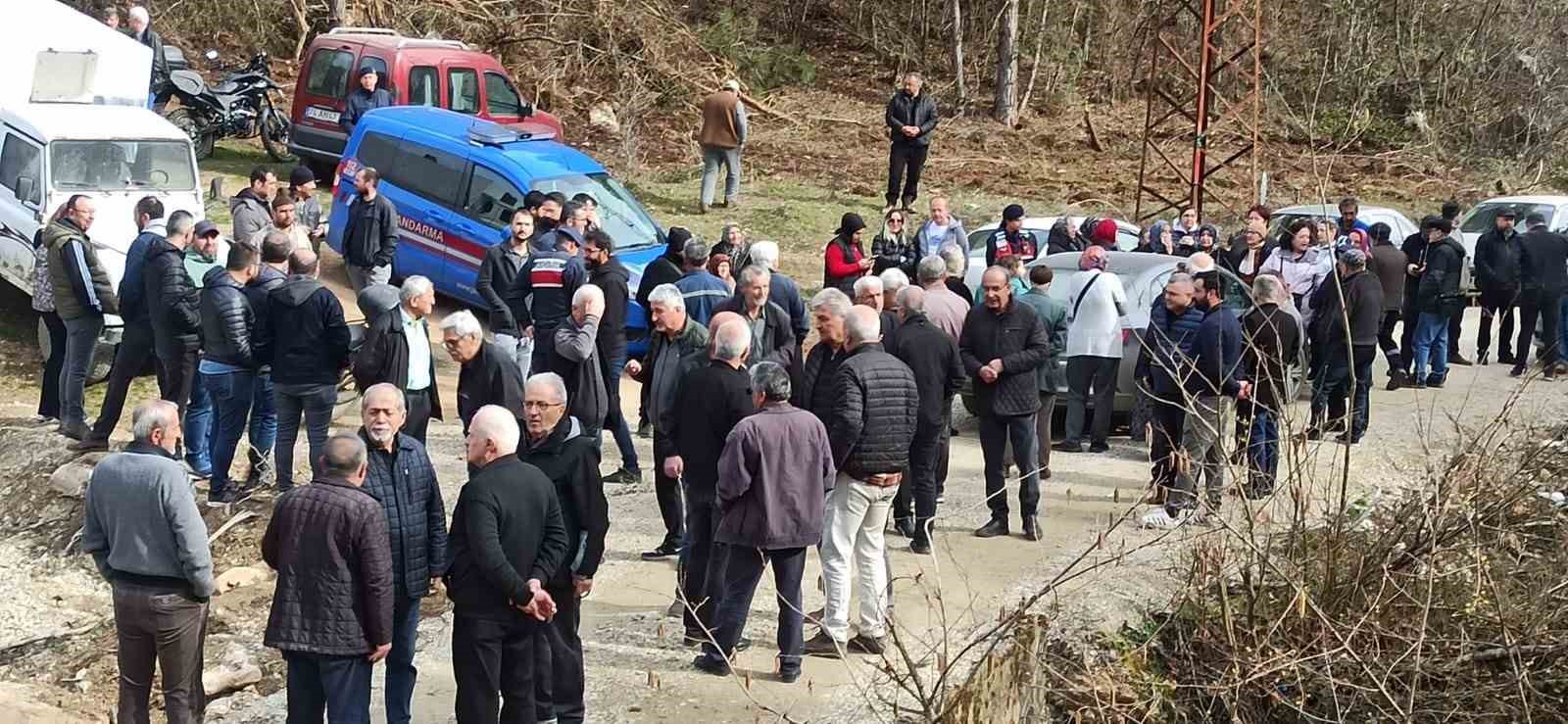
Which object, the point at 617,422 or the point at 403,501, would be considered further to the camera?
the point at 617,422

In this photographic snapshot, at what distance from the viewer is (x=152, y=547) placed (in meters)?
6.93

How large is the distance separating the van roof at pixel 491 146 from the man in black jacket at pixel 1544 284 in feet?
28.0

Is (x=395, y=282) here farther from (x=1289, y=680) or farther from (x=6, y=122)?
(x=1289, y=680)

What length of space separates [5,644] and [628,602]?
3.78 metres

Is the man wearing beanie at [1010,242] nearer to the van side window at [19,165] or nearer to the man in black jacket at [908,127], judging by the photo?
the man in black jacket at [908,127]

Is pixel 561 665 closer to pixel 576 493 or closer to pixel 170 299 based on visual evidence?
pixel 576 493

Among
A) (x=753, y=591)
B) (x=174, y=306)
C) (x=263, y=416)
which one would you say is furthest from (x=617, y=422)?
(x=753, y=591)

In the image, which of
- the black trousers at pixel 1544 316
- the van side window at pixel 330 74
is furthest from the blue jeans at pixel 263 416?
the black trousers at pixel 1544 316

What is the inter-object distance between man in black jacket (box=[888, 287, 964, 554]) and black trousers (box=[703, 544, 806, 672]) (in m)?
1.53

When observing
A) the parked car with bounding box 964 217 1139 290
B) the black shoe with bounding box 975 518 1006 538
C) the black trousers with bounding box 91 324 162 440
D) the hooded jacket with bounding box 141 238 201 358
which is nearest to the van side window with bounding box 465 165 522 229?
the black trousers with bounding box 91 324 162 440

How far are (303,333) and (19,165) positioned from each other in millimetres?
5662

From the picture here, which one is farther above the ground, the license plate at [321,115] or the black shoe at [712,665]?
the license plate at [321,115]

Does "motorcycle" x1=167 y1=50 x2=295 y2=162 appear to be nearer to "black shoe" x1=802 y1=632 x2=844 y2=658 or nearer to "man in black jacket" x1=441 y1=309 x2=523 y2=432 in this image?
"man in black jacket" x1=441 y1=309 x2=523 y2=432

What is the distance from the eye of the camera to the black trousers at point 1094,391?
11.8 m
